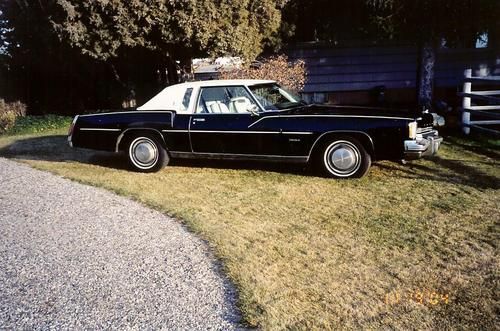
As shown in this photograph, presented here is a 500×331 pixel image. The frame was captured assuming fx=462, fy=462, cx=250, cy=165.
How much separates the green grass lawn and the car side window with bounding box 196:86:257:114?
99 centimetres

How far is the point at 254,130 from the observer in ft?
21.9

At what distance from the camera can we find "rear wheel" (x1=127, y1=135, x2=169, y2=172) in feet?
24.1

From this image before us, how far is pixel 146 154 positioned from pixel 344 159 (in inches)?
123

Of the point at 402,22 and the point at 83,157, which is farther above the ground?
the point at 402,22

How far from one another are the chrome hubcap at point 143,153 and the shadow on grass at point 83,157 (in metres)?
Answer: 0.54

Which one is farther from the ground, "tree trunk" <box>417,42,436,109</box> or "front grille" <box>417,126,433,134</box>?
"tree trunk" <box>417,42,436,109</box>

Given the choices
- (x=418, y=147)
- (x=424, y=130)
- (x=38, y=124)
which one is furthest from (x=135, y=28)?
(x=418, y=147)

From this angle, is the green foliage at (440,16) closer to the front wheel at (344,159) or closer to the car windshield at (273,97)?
the car windshield at (273,97)

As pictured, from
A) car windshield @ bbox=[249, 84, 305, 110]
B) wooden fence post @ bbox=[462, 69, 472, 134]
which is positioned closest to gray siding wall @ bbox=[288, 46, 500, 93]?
wooden fence post @ bbox=[462, 69, 472, 134]

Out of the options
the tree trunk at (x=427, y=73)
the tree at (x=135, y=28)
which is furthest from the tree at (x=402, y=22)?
the tree at (x=135, y=28)

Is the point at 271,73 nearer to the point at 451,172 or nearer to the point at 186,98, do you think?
the point at 186,98

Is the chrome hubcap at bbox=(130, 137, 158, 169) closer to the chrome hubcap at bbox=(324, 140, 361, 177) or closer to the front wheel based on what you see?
the front wheel

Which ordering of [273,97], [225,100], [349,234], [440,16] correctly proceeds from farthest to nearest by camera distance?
[440,16] → [273,97] → [225,100] → [349,234]
